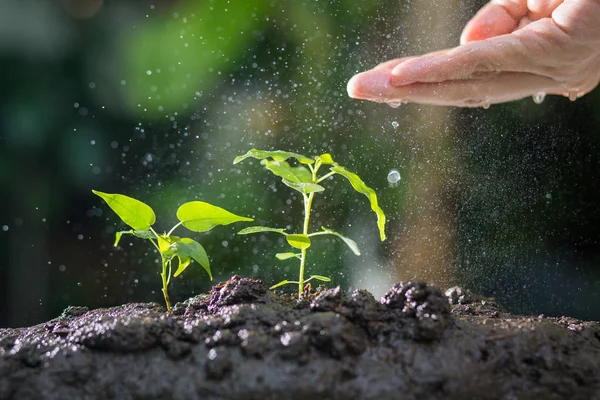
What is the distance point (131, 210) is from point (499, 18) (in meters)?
0.86

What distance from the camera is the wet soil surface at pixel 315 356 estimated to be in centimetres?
52

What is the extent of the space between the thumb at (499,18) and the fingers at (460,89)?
0.49 feet

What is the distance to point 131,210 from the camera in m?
0.76

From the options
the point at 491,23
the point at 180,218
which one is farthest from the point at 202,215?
the point at 491,23

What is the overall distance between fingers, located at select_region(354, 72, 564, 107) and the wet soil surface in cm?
44

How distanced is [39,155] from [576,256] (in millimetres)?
1413

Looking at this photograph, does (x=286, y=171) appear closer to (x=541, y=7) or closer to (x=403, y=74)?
(x=403, y=74)

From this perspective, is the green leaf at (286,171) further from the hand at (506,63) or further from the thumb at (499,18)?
the thumb at (499,18)

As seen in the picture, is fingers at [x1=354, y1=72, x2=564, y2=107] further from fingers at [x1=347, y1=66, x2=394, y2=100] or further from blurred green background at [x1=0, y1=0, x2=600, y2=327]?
blurred green background at [x1=0, y1=0, x2=600, y2=327]

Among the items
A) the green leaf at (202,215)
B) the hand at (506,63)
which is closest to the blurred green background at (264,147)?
the hand at (506,63)

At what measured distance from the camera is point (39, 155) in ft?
4.50

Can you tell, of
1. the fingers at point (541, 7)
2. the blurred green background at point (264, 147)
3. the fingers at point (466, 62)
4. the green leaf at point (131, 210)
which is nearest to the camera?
the green leaf at point (131, 210)

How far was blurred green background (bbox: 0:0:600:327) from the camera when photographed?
1.18 m

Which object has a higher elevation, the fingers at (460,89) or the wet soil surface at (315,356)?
the fingers at (460,89)
